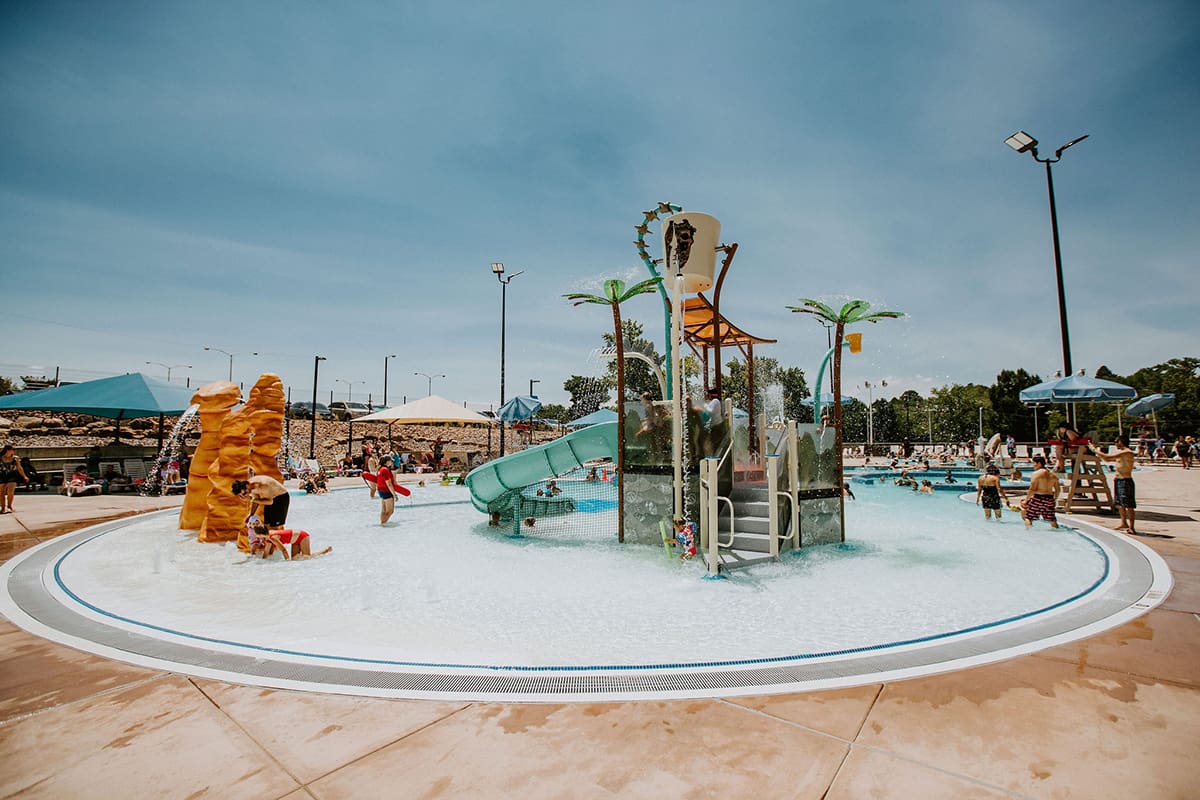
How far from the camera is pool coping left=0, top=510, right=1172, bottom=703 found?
361cm

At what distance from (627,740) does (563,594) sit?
3.72 meters

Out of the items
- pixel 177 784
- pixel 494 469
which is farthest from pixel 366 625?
pixel 494 469

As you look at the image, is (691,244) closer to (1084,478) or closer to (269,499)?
(269,499)

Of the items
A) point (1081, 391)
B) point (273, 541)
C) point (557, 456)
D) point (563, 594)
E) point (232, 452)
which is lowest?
point (563, 594)

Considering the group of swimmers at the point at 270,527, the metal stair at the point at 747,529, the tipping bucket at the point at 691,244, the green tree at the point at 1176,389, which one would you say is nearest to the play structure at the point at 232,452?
the group of swimmers at the point at 270,527

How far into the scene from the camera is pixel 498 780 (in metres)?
2.62

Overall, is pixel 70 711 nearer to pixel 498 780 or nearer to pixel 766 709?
pixel 498 780

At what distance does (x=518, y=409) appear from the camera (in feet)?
80.0

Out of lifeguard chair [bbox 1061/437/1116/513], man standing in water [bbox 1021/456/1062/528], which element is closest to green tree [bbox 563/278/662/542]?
man standing in water [bbox 1021/456/1062/528]

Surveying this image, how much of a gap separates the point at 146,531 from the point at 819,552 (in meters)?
12.5

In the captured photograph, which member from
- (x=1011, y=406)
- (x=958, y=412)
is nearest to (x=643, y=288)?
(x=1011, y=406)

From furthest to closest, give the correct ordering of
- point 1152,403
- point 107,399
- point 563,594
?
1. point 1152,403
2. point 107,399
3. point 563,594

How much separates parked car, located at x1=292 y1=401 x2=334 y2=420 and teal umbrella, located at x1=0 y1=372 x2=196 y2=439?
29.8 meters

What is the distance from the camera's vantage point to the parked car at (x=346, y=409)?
54.7m
